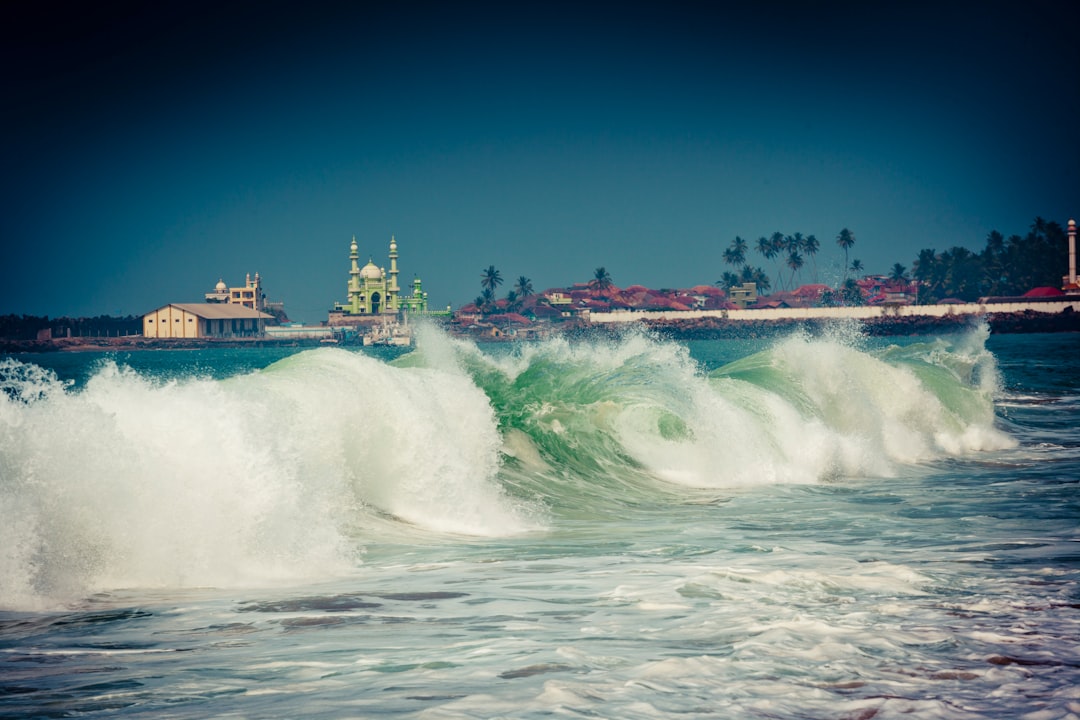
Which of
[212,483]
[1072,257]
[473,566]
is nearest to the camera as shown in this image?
[212,483]

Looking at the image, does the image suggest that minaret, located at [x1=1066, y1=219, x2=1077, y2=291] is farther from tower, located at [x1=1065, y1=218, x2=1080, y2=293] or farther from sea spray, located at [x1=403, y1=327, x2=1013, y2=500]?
sea spray, located at [x1=403, y1=327, x2=1013, y2=500]

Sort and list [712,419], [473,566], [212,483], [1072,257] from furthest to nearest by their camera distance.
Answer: [1072,257], [712,419], [473,566], [212,483]

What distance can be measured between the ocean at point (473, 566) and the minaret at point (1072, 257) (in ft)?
549

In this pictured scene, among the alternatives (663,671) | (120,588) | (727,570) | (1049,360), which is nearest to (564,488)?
(727,570)

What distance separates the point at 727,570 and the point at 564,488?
6.70m

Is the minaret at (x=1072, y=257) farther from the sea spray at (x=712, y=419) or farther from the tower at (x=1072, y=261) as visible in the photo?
the sea spray at (x=712, y=419)

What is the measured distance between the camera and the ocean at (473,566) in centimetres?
684

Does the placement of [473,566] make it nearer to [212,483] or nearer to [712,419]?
[212,483]

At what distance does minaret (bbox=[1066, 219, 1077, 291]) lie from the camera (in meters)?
171

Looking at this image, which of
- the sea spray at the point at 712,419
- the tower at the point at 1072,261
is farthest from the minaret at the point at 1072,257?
the sea spray at the point at 712,419

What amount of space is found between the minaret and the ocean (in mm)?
167480

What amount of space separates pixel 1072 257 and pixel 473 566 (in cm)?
18401

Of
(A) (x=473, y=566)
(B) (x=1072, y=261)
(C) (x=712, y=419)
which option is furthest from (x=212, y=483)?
(B) (x=1072, y=261)

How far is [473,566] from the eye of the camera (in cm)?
1090
